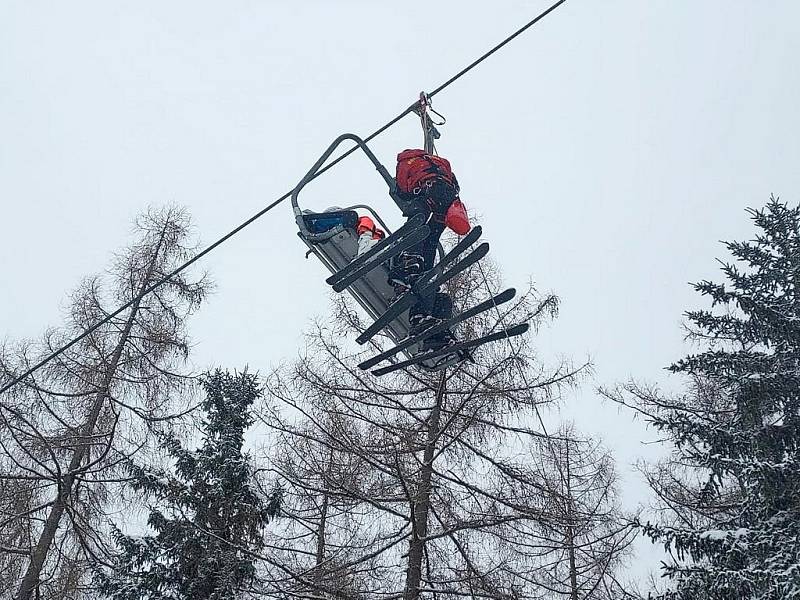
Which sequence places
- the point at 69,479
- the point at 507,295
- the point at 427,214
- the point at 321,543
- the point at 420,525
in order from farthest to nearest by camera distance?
the point at 321,543 → the point at 69,479 → the point at 420,525 → the point at 427,214 → the point at 507,295

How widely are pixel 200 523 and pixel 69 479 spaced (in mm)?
1536

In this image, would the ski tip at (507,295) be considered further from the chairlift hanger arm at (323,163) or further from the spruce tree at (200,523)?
the spruce tree at (200,523)

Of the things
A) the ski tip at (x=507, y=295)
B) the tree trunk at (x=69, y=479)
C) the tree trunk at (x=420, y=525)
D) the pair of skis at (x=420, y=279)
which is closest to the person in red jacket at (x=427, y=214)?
the pair of skis at (x=420, y=279)

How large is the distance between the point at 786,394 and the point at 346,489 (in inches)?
168

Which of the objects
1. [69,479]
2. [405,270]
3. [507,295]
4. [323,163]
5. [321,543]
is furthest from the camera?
[321,543]

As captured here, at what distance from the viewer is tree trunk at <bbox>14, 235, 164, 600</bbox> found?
8.16 metres

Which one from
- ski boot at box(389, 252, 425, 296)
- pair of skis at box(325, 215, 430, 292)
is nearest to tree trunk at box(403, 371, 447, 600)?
ski boot at box(389, 252, 425, 296)

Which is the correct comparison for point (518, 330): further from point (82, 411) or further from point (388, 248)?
point (82, 411)

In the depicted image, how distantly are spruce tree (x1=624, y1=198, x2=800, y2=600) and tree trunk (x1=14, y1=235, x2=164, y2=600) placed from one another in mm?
5748

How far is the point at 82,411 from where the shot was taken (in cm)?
1009

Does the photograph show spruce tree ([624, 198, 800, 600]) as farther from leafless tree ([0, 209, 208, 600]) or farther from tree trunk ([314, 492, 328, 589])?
leafless tree ([0, 209, 208, 600])

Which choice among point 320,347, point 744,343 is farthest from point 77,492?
point 744,343

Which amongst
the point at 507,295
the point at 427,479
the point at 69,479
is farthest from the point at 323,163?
the point at 69,479

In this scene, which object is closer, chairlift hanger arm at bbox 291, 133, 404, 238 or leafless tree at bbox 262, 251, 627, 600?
chairlift hanger arm at bbox 291, 133, 404, 238
